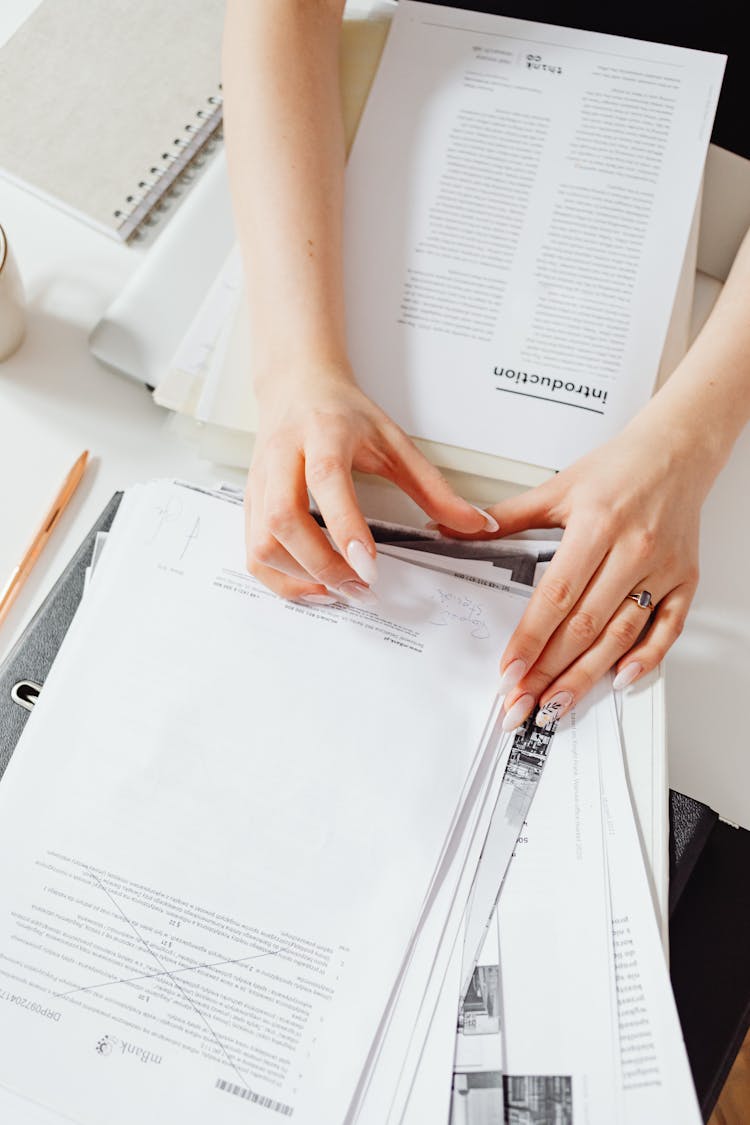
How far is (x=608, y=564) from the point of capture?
0.62 m

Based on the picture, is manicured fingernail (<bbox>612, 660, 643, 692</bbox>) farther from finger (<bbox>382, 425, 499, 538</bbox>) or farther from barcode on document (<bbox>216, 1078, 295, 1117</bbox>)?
barcode on document (<bbox>216, 1078, 295, 1117</bbox>)

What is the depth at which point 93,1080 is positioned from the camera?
448 mm

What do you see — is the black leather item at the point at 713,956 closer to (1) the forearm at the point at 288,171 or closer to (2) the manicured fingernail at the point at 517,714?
(2) the manicured fingernail at the point at 517,714

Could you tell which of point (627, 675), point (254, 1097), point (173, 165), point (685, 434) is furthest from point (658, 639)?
point (173, 165)

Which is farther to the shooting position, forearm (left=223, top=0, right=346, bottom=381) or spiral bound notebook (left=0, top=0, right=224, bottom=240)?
spiral bound notebook (left=0, top=0, right=224, bottom=240)

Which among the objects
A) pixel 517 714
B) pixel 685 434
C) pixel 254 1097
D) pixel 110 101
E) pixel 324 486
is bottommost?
pixel 254 1097

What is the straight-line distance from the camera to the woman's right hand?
0.58 meters

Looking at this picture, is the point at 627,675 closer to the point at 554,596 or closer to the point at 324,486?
the point at 554,596

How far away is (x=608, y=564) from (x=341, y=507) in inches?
Answer: 7.5

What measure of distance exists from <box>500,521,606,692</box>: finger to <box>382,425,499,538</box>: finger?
0.05m

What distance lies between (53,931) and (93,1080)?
0.26 ft

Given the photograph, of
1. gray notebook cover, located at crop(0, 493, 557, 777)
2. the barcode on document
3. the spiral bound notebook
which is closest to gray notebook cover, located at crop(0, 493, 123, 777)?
gray notebook cover, located at crop(0, 493, 557, 777)

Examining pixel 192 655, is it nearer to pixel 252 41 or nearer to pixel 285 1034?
pixel 285 1034

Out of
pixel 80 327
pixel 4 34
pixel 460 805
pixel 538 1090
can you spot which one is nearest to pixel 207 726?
pixel 460 805
